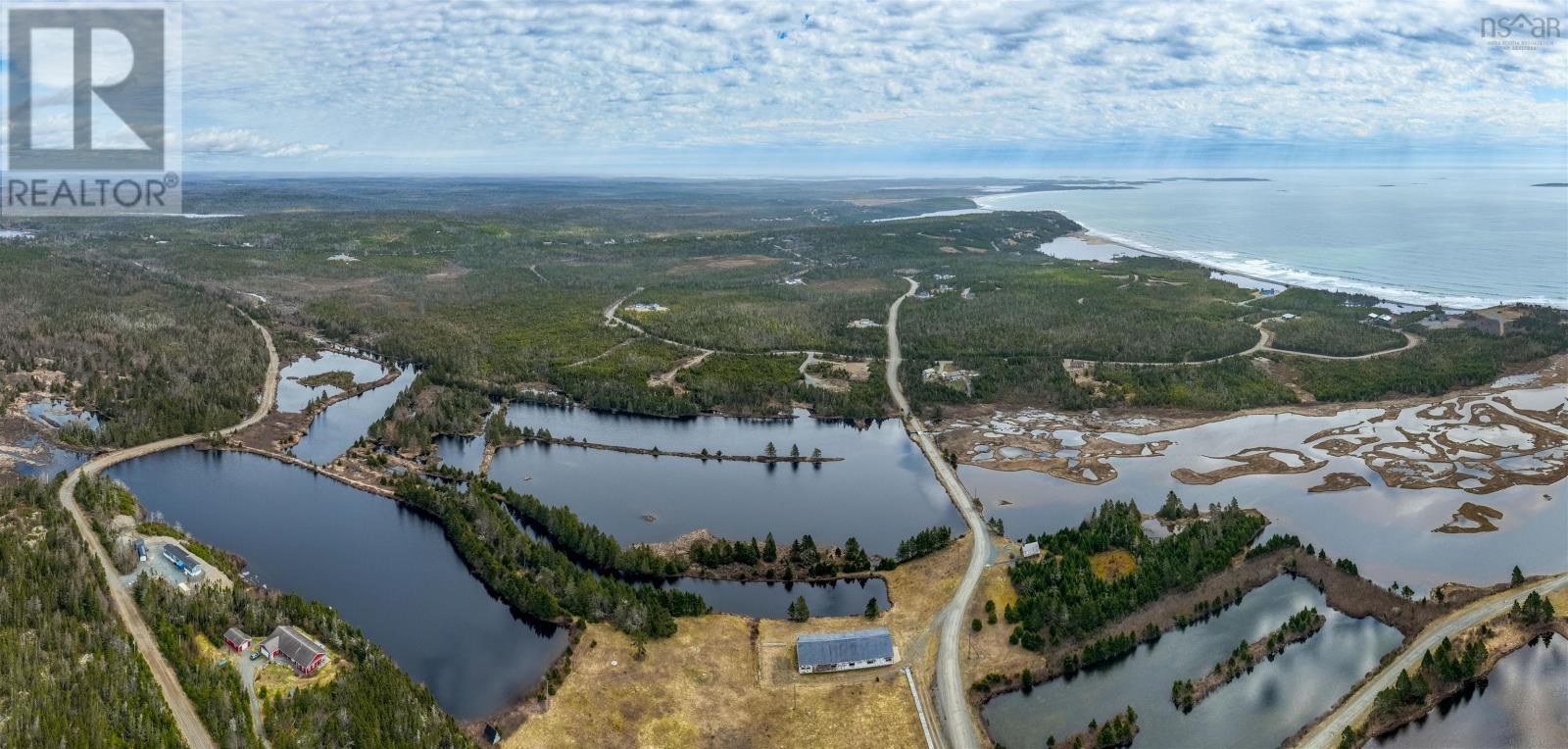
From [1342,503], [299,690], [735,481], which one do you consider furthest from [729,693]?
[1342,503]

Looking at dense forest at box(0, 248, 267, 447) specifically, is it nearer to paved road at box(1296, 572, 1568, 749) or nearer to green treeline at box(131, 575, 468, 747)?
green treeline at box(131, 575, 468, 747)

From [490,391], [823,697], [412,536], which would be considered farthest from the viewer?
[490,391]

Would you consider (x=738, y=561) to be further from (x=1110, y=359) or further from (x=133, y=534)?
(x=1110, y=359)

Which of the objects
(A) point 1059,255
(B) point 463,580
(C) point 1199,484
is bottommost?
(B) point 463,580

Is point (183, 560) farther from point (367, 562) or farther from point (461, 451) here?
point (461, 451)

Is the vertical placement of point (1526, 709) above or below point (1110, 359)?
below

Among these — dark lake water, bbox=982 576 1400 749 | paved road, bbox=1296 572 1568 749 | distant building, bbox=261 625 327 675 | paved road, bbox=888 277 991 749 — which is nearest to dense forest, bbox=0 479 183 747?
distant building, bbox=261 625 327 675

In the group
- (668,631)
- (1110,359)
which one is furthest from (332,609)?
(1110,359)
